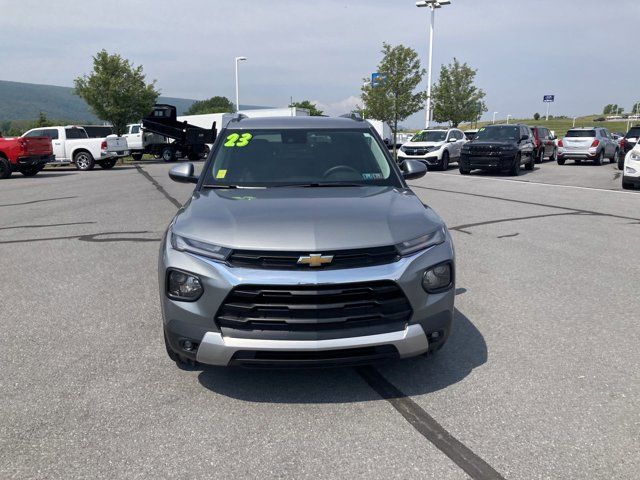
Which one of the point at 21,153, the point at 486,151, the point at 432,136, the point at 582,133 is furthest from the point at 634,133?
the point at 21,153

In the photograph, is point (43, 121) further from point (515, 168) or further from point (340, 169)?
point (340, 169)

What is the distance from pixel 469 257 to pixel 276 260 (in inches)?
180

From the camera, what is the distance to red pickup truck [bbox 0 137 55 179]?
2033 cm

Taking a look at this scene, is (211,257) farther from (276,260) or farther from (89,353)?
(89,353)

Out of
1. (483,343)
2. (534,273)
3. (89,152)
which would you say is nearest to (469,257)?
(534,273)

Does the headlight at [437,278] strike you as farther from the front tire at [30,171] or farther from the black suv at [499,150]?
the front tire at [30,171]

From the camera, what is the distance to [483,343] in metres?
4.14

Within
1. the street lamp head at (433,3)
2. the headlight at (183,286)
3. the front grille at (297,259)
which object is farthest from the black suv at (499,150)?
the street lamp head at (433,3)

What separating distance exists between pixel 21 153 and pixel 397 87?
24959 mm

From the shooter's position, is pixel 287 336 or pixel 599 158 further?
Result: pixel 599 158

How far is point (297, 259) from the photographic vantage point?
301 cm

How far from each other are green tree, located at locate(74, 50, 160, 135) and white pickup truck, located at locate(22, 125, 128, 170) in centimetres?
1253

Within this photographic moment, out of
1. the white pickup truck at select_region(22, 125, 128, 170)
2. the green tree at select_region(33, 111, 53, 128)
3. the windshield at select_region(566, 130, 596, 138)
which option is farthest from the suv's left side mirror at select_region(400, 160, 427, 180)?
the green tree at select_region(33, 111, 53, 128)

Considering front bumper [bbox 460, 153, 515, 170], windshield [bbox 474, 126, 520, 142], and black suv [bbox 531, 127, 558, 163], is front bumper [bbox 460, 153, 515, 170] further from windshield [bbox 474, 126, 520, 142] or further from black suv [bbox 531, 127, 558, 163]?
black suv [bbox 531, 127, 558, 163]
